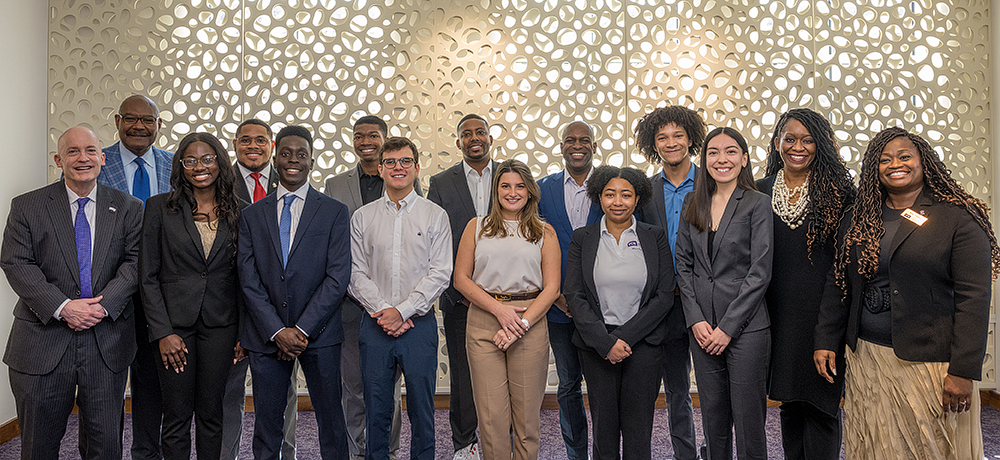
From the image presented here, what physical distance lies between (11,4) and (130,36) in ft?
2.48

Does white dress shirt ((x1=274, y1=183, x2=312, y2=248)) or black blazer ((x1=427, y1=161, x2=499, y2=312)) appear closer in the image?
white dress shirt ((x1=274, y1=183, x2=312, y2=248))

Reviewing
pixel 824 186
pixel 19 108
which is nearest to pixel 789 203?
pixel 824 186

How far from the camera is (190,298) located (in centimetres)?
293

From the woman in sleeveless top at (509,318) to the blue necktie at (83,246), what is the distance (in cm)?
179

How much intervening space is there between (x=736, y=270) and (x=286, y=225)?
219 cm

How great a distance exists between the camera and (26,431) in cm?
288

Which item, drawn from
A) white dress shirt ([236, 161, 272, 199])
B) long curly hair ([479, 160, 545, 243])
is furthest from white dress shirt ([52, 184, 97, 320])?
long curly hair ([479, 160, 545, 243])

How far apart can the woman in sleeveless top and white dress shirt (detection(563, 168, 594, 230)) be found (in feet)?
1.85

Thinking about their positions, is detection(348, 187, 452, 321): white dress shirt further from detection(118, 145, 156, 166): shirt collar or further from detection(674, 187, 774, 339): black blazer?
detection(118, 145, 156, 166): shirt collar

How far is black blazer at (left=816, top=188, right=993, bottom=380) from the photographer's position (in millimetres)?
2299

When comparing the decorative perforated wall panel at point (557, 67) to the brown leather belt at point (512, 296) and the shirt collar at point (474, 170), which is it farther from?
the brown leather belt at point (512, 296)

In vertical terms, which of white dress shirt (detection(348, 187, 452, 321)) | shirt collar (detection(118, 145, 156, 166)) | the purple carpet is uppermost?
shirt collar (detection(118, 145, 156, 166))

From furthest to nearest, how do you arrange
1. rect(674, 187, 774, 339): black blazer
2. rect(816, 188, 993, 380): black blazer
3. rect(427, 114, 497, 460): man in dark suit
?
1. rect(427, 114, 497, 460): man in dark suit
2. rect(674, 187, 774, 339): black blazer
3. rect(816, 188, 993, 380): black blazer

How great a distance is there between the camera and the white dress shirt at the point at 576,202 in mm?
3707
